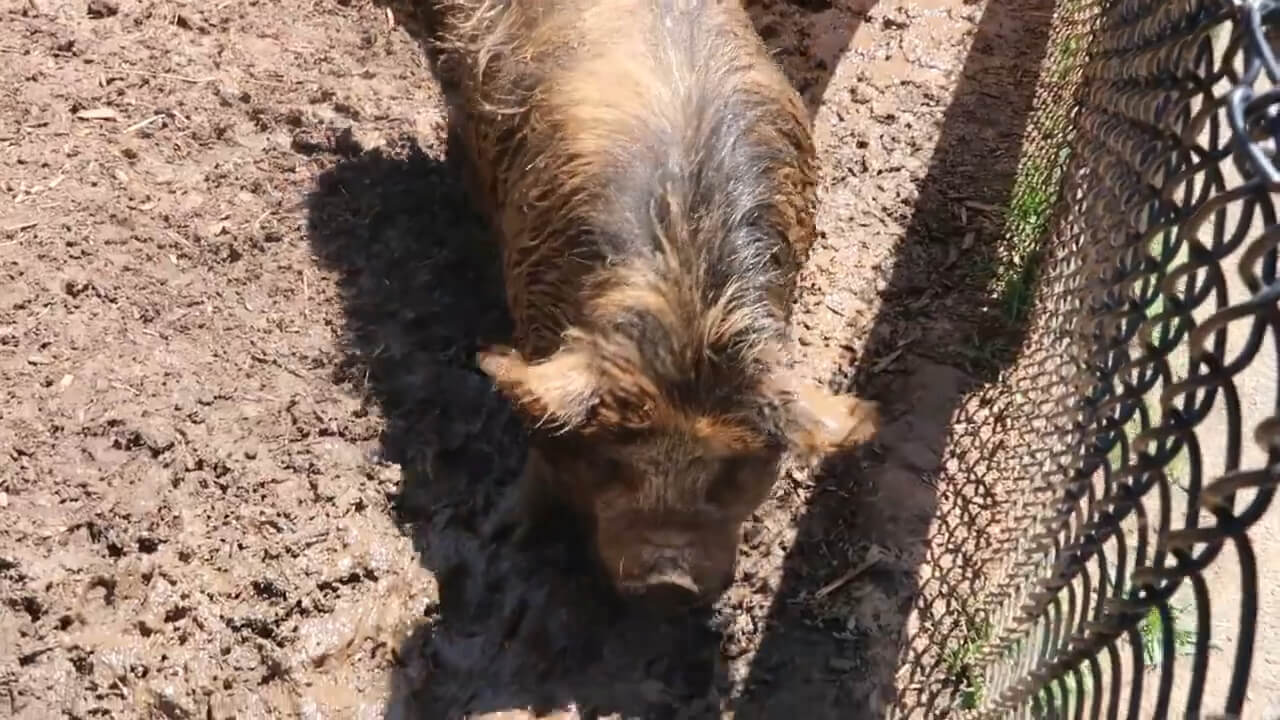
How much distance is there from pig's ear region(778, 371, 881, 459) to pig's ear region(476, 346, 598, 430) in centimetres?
46

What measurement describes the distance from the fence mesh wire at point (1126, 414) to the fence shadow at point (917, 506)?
0.02 m

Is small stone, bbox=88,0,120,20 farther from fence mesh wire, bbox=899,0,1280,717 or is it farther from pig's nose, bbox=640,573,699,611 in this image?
fence mesh wire, bbox=899,0,1280,717

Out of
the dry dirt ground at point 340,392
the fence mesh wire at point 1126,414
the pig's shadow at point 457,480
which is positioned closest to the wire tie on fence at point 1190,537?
the fence mesh wire at point 1126,414

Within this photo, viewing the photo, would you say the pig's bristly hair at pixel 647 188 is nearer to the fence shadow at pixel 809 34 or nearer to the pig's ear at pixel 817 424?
the pig's ear at pixel 817 424

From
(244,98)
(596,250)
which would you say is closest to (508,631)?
(596,250)

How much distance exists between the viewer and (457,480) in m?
3.25

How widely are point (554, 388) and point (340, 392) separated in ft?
3.68

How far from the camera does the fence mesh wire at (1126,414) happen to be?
135 cm

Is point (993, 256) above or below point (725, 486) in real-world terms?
above

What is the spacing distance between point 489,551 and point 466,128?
1.34 m

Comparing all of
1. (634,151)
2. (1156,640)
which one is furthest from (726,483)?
(1156,640)

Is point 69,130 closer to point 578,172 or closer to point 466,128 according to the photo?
point 466,128

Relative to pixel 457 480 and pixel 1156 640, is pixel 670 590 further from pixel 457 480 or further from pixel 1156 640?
pixel 1156 640

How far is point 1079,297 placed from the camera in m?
2.62
